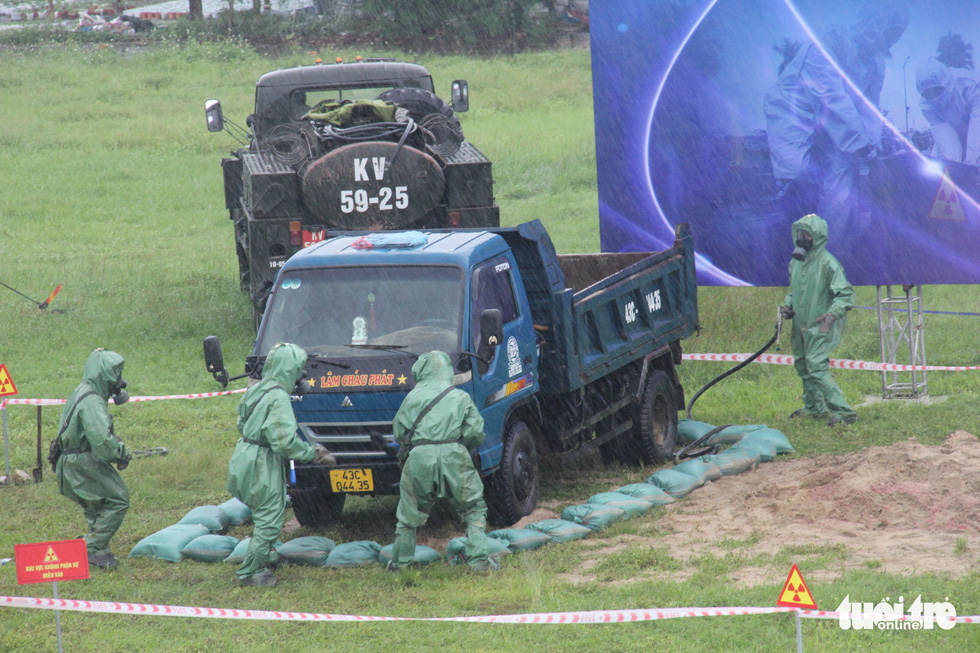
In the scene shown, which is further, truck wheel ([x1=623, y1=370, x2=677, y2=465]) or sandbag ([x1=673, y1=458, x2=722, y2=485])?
truck wheel ([x1=623, y1=370, x2=677, y2=465])

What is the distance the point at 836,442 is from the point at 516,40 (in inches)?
1279

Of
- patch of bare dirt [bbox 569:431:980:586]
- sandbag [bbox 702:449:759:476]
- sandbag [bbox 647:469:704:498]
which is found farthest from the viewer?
sandbag [bbox 702:449:759:476]

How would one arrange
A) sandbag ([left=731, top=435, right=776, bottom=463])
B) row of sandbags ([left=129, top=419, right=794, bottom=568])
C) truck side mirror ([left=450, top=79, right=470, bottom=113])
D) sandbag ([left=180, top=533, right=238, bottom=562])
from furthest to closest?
1. truck side mirror ([left=450, top=79, right=470, bottom=113])
2. sandbag ([left=731, top=435, right=776, bottom=463])
3. sandbag ([left=180, top=533, right=238, bottom=562])
4. row of sandbags ([left=129, top=419, right=794, bottom=568])

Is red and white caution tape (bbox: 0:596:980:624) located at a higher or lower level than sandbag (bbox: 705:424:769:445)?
higher

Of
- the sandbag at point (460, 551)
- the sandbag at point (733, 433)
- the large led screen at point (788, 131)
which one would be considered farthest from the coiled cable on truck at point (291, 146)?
the sandbag at point (460, 551)

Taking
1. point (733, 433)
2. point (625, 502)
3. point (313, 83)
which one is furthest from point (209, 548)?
point (313, 83)

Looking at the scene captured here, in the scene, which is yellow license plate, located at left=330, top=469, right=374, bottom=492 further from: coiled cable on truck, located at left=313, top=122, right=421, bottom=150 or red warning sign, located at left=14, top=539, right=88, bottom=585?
coiled cable on truck, located at left=313, top=122, right=421, bottom=150

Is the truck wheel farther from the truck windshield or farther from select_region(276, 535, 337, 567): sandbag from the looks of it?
select_region(276, 535, 337, 567): sandbag

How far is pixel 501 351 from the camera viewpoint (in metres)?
8.59

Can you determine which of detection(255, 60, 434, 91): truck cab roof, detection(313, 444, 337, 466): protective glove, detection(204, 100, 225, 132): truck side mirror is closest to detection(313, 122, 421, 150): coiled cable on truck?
detection(255, 60, 434, 91): truck cab roof

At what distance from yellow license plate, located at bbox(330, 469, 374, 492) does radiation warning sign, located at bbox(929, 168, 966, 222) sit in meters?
7.35

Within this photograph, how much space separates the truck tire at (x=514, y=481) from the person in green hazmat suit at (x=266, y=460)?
4.84 ft

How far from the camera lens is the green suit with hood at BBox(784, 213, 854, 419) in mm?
11641

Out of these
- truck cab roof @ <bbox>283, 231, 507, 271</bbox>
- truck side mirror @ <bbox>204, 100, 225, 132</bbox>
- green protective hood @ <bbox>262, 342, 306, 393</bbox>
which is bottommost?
green protective hood @ <bbox>262, 342, 306, 393</bbox>
